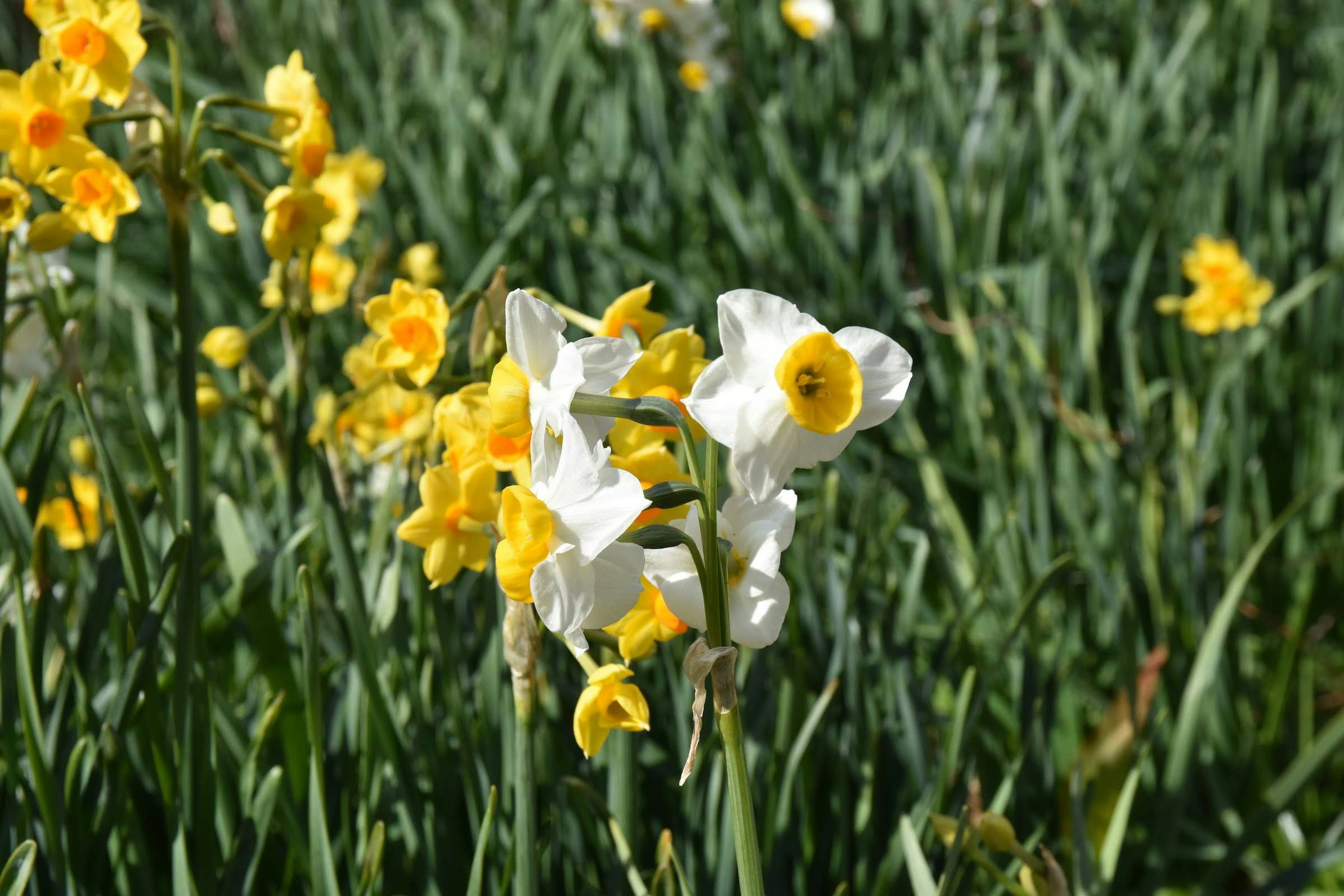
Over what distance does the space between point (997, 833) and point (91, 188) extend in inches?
38.9

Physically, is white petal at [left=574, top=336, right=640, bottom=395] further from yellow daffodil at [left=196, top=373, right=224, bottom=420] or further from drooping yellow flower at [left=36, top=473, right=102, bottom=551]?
drooping yellow flower at [left=36, top=473, right=102, bottom=551]

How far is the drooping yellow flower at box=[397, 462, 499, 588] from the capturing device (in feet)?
2.49

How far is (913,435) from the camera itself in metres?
2.02

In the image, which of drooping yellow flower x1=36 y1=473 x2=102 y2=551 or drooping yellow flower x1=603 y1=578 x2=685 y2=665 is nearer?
drooping yellow flower x1=603 y1=578 x2=685 y2=665

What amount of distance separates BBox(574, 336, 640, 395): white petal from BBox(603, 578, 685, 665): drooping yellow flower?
14cm

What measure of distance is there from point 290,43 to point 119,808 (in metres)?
2.59

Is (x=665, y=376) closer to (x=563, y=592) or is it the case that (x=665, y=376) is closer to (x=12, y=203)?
(x=563, y=592)

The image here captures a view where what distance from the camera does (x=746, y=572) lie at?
0.66 m

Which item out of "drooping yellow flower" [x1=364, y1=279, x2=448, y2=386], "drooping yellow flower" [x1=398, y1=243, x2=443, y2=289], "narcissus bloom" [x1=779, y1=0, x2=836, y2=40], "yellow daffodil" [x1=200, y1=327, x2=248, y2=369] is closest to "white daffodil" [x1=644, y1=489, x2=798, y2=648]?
"drooping yellow flower" [x1=364, y1=279, x2=448, y2=386]

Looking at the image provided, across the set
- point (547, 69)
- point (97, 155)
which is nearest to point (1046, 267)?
point (547, 69)

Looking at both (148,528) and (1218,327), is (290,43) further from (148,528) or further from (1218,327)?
(1218,327)

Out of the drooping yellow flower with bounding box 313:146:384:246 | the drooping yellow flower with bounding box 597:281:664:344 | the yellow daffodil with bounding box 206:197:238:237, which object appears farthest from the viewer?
the drooping yellow flower with bounding box 313:146:384:246

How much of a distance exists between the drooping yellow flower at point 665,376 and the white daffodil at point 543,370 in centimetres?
3

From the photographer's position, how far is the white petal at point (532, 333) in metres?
0.63
